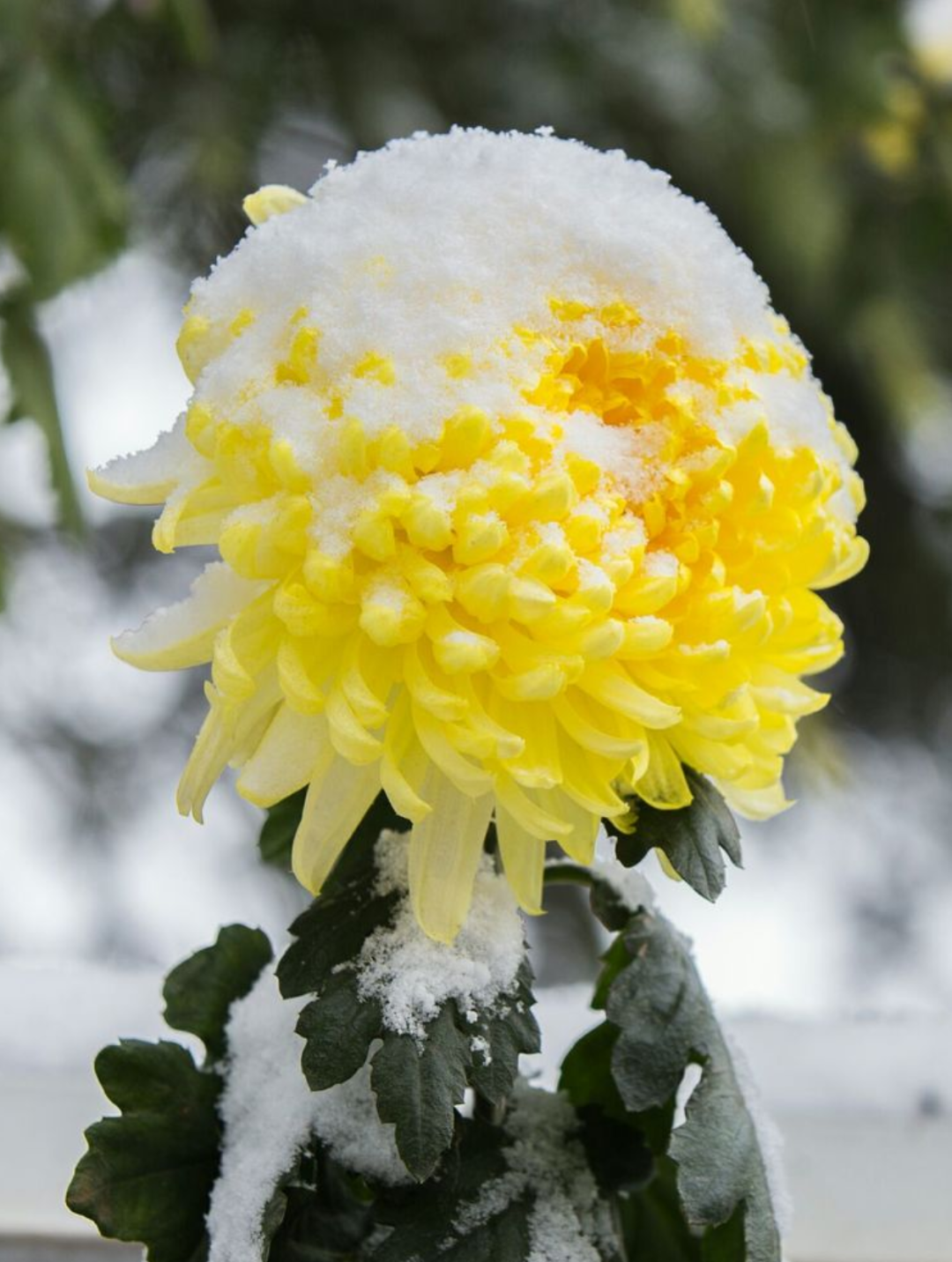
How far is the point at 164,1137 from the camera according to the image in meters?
0.45

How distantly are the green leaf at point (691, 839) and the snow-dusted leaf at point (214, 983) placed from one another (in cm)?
15

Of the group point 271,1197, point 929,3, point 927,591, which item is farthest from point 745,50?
point 271,1197

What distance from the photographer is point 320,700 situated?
0.36 metres

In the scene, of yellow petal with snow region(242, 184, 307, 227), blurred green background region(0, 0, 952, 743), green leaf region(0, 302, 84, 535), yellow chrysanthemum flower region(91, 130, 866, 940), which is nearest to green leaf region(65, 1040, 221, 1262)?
yellow chrysanthemum flower region(91, 130, 866, 940)

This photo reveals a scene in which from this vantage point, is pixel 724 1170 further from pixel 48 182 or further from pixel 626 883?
pixel 48 182

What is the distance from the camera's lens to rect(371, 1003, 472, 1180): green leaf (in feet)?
1.20

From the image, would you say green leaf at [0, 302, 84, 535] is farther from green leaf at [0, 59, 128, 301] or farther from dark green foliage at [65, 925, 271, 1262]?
dark green foliage at [65, 925, 271, 1262]

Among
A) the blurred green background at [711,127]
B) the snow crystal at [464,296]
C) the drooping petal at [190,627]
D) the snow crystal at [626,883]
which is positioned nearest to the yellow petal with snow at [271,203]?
the snow crystal at [464,296]

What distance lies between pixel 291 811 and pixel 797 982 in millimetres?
1924

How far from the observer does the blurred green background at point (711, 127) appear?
1.45 meters

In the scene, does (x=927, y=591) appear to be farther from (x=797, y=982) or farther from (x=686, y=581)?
(x=686, y=581)

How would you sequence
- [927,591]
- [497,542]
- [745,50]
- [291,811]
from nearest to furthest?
[497,542], [291,811], [745,50], [927,591]

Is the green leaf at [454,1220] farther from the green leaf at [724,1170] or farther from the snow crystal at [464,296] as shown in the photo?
the snow crystal at [464,296]

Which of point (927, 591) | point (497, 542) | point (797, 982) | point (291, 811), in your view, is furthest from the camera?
point (797, 982)
